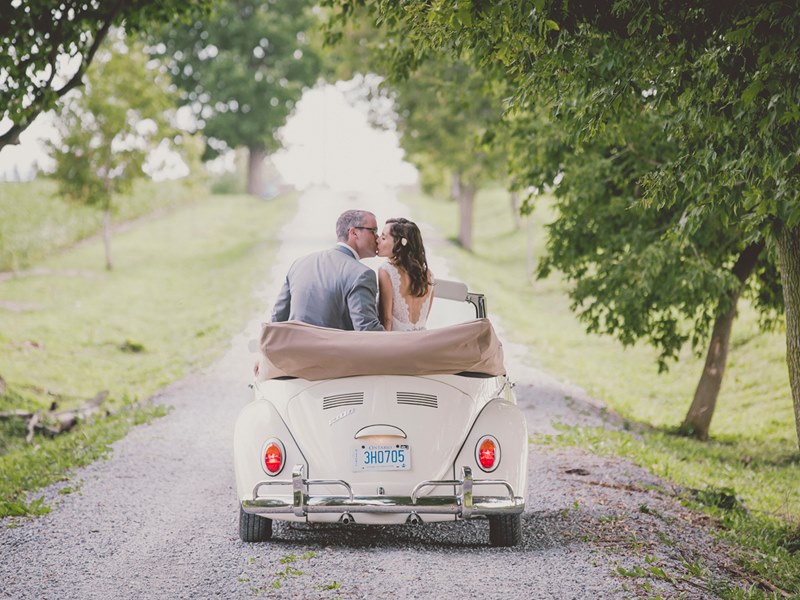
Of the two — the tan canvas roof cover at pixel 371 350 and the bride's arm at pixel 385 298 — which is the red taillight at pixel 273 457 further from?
the bride's arm at pixel 385 298

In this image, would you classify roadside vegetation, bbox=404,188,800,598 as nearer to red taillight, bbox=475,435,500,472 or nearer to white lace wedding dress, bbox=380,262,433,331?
red taillight, bbox=475,435,500,472

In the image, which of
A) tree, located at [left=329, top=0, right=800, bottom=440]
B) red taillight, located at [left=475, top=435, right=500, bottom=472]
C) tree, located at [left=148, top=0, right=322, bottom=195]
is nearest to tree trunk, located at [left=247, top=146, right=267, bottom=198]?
tree, located at [left=148, top=0, right=322, bottom=195]

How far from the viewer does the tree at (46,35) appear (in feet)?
36.9

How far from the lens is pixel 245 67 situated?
5038 cm

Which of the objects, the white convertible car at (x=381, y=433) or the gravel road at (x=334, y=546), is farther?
the white convertible car at (x=381, y=433)

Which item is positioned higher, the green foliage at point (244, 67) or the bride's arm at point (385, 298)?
the green foliage at point (244, 67)

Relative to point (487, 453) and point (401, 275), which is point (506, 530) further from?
point (401, 275)

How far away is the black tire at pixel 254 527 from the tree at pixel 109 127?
2409 cm

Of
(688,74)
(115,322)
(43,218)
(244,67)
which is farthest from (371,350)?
(244,67)

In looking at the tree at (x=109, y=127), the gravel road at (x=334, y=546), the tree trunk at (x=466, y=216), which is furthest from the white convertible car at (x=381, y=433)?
the tree trunk at (x=466, y=216)

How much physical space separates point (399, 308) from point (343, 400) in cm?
110

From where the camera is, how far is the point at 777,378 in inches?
627

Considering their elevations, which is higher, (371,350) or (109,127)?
(109,127)

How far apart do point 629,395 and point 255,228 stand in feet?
92.9
